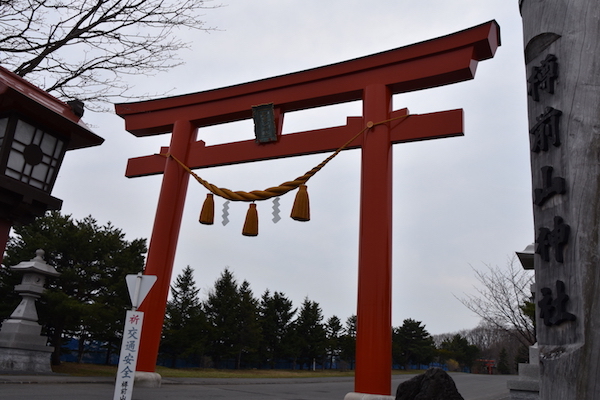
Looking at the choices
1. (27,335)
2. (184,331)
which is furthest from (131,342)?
(184,331)

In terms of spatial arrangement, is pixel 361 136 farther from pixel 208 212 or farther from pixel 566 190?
pixel 566 190

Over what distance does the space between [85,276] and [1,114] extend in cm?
1242

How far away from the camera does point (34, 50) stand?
182 inches

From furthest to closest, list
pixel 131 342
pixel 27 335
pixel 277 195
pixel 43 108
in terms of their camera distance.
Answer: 1. pixel 27 335
2. pixel 277 195
3. pixel 131 342
4. pixel 43 108

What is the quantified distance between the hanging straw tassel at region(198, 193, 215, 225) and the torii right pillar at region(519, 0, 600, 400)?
6.27m

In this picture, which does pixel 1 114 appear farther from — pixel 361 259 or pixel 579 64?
pixel 361 259

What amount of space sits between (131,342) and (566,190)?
12.5 feet

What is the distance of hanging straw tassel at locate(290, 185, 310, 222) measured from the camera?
6.96 m

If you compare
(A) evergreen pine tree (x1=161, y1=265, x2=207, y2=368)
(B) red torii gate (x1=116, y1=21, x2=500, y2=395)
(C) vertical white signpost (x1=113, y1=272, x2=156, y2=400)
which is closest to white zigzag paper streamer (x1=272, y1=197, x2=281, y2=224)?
(B) red torii gate (x1=116, y1=21, x2=500, y2=395)

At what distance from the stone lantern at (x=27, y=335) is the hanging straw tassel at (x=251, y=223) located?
6876 mm

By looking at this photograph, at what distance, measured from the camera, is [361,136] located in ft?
25.2

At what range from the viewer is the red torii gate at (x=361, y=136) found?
671 cm

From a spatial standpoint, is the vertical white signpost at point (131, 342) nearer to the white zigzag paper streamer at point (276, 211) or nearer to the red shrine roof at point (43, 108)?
the red shrine roof at point (43, 108)

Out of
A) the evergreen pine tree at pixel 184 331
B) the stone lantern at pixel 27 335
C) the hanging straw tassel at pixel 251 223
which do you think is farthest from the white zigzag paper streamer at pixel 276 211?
the evergreen pine tree at pixel 184 331
